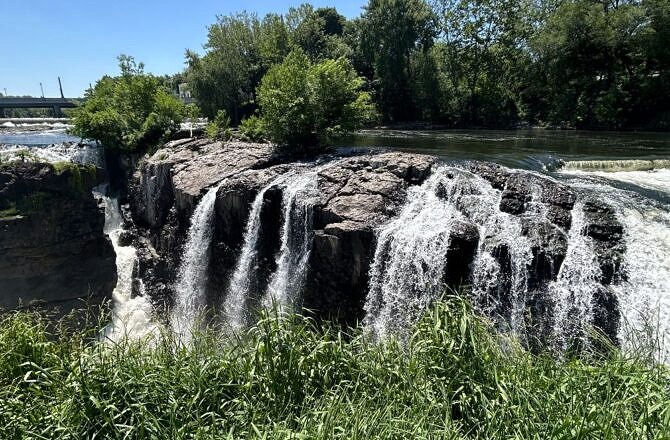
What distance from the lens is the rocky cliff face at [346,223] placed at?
8.05m

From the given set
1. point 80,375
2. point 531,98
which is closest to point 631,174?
point 80,375

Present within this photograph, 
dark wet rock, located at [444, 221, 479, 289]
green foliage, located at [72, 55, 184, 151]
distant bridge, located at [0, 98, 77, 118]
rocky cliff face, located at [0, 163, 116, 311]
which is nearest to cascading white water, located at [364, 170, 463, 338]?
dark wet rock, located at [444, 221, 479, 289]

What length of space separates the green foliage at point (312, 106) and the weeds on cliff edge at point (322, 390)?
10.4 m

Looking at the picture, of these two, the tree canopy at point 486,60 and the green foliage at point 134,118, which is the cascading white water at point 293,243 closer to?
the green foliage at point 134,118

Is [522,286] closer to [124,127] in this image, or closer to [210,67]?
[124,127]

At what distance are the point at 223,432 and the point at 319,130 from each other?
1160 centimetres

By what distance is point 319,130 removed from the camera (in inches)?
556

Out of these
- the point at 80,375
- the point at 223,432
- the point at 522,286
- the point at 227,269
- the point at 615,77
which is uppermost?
the point at 615,77

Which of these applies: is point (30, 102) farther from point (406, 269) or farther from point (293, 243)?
point (406, 269)

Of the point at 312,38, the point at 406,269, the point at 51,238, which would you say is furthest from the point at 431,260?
the point at 312,38

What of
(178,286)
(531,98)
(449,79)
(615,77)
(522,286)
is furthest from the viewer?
(449,79)

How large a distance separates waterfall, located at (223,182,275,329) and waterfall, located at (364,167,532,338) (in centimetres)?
373

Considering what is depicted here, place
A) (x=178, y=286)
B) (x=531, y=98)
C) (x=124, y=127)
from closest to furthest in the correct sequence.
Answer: (x=178, y=286) < (x=124, y=127) < (x=531, y=98)

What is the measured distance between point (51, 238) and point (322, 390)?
1154 cm
